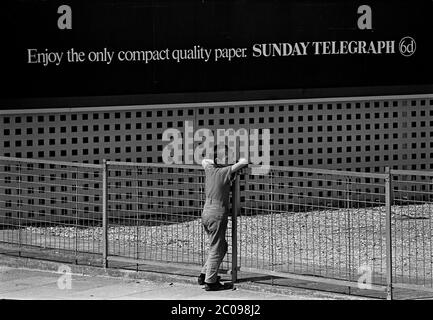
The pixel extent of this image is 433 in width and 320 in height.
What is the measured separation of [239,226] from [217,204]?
14.2ft

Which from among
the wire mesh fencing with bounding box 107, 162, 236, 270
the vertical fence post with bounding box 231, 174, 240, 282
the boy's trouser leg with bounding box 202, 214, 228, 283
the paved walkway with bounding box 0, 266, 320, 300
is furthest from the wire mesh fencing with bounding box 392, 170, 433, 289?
the wire mesh fencing with bounding box 107, 162, 236, 270

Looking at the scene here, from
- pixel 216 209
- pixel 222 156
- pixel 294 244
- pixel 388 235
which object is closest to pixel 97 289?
pixel 216 209

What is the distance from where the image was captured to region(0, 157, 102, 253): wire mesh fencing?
16828 millimetres

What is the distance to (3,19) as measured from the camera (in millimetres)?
18188

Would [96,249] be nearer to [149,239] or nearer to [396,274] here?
[149,239]

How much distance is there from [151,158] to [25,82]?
239 cm

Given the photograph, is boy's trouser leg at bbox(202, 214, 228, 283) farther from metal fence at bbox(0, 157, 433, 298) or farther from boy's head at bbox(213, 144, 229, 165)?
boy's head at bbox(213, 144, 229, 165)

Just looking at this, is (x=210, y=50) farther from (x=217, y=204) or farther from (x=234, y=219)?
(x=217, y=204)

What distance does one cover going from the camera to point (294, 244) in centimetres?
1548

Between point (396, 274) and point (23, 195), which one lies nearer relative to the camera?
point (396, 274)

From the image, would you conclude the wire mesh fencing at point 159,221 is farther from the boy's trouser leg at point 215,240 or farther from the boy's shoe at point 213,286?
the boy's trouser leg at point 215,240

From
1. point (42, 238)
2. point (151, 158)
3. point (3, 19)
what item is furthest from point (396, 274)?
point (3, 19)

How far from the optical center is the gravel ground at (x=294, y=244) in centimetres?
1401

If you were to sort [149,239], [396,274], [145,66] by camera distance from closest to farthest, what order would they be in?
[396,274] → [149,239] → [145,66]
